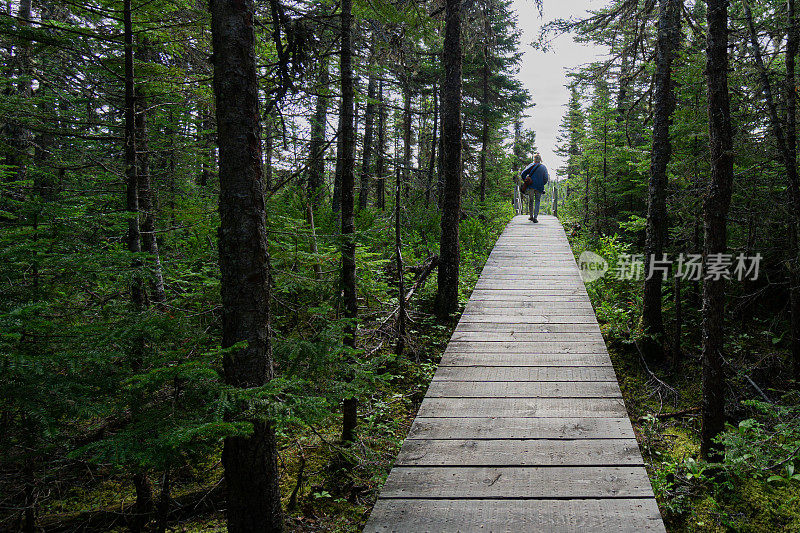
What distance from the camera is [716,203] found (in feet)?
14.5

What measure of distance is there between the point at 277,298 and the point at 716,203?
4768 mm

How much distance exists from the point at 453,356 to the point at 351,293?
5.60 ft

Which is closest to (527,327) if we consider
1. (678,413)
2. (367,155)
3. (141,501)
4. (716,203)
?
(678,413)

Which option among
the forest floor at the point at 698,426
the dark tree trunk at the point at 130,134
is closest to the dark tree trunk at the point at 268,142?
the dark tree trunk at the point at 130,134

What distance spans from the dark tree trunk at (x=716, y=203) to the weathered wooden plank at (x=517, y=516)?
2.65 m

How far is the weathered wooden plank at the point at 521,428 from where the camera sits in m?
3.58

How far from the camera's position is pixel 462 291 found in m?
9.50

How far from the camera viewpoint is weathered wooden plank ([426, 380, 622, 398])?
426 centimetres

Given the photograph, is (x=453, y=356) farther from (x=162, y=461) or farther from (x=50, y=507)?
(x=50, y=507)

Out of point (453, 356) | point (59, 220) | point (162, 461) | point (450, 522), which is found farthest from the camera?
point (453, 356)

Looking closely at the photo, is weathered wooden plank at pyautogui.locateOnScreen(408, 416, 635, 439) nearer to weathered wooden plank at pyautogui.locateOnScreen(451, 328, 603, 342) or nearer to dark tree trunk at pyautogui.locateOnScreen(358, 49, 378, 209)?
weathered wooden plank at pyautogui.locateOnScreen(451, 328, 603, 342)

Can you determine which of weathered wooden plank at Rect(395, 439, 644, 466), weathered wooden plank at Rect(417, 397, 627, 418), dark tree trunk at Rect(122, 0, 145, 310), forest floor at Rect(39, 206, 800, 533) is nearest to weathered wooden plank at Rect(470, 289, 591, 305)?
forest floor at Rect(39, 206, 800, 533)

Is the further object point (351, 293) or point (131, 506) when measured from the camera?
point (351, 293)

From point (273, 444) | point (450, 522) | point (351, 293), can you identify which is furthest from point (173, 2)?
point (450, 522)
